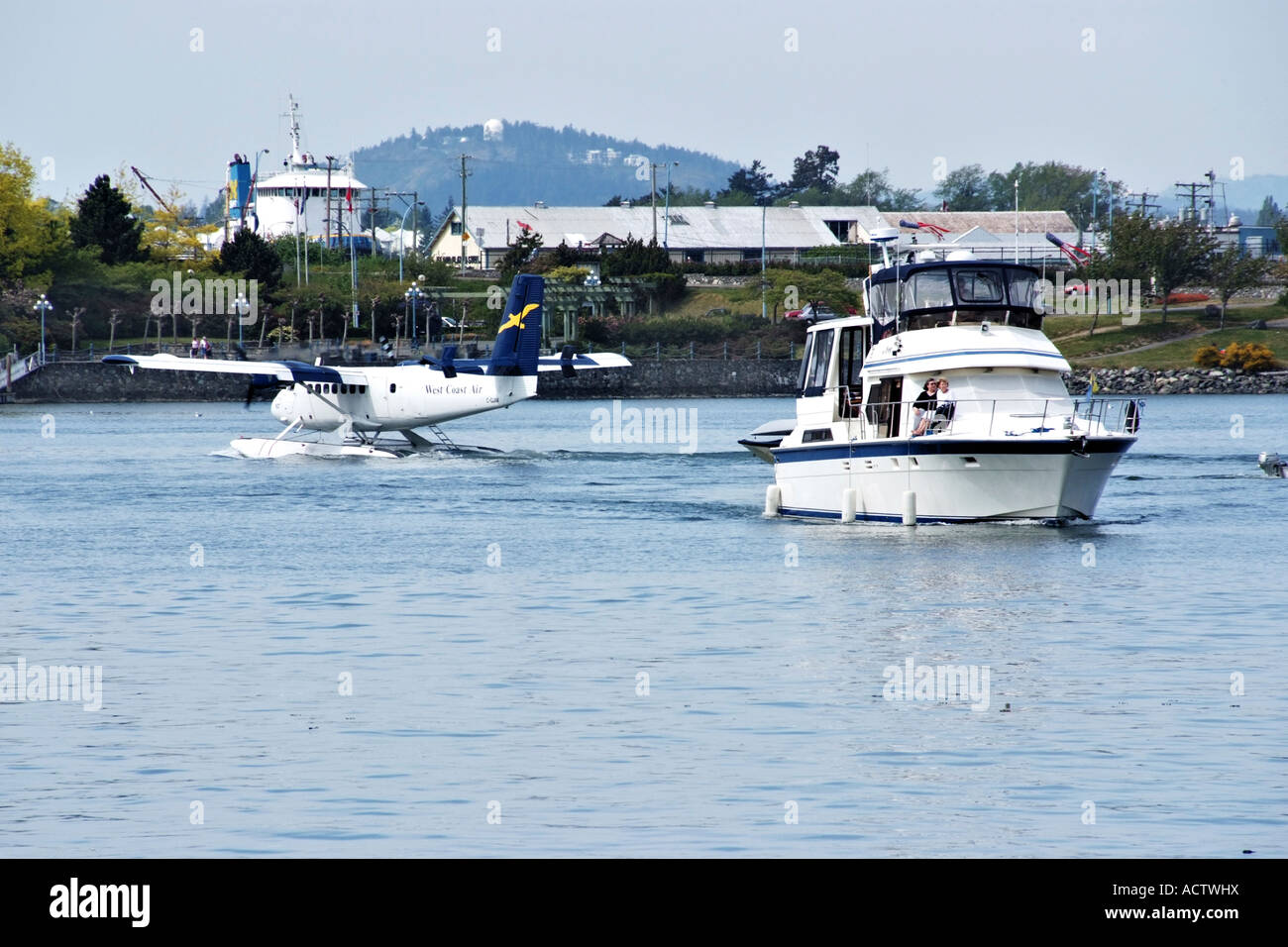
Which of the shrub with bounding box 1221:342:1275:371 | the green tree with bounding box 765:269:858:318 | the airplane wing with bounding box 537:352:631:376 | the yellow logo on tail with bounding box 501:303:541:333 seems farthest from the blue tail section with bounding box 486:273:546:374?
the shrub with bounding box 1221:342:1275:371

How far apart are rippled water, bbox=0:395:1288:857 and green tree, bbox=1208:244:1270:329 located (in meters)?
90.4

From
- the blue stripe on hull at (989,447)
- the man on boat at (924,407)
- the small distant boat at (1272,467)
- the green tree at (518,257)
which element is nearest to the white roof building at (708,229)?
the green tree at (518,257)

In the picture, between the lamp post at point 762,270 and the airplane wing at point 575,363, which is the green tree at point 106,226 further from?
the airplane wing at point 575,363

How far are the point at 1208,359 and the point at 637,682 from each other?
10269cm

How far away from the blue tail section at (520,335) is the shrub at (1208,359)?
2964 inches

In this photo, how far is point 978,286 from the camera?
31.6 metres

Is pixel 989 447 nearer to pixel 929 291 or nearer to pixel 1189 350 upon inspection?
pixel 929 291

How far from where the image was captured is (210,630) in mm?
22031

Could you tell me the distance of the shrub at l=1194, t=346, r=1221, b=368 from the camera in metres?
111

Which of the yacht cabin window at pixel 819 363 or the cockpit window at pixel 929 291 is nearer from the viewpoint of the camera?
the cockpit window at pixel 929 291

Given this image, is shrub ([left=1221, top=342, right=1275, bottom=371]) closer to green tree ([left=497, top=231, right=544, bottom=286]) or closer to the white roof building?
the white roof building

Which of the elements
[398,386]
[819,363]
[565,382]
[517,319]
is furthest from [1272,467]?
[565,382]

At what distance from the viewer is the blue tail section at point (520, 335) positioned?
4931cm
